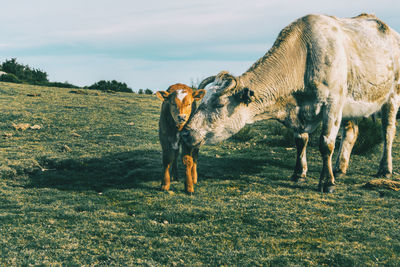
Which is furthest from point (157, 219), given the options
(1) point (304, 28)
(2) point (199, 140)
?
(1) point (304, 28)

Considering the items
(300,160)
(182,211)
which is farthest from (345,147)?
(182,211)

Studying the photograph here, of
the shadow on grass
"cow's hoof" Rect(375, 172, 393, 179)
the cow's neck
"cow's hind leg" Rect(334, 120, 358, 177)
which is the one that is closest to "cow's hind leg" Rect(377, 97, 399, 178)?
"cow's hoof" Rect(375, 172, 393, 179)

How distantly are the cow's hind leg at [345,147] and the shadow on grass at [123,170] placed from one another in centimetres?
114

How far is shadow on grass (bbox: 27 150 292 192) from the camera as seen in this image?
7.69 m

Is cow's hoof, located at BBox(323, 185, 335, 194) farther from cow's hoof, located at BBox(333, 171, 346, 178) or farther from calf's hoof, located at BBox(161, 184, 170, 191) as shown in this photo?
calf's hoof, located at BBox(161, 184, 170, 191)

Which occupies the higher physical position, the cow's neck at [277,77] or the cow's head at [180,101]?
the cow's neck at [277,77]

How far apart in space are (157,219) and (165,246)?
0.94m

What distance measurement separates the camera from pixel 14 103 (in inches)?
677

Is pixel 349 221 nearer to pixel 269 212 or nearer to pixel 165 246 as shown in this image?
pixel 269 212

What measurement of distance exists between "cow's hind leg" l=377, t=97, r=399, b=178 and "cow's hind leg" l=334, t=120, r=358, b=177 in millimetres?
675

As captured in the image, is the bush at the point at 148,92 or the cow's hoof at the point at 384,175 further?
the bush at the point at 148,92

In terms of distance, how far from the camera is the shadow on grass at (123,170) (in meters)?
7.69

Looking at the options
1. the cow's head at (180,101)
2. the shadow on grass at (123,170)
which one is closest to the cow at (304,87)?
the cow's head at (180,101)

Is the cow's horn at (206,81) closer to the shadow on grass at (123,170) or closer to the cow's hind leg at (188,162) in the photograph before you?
the cow's hind leg at (188,162)
